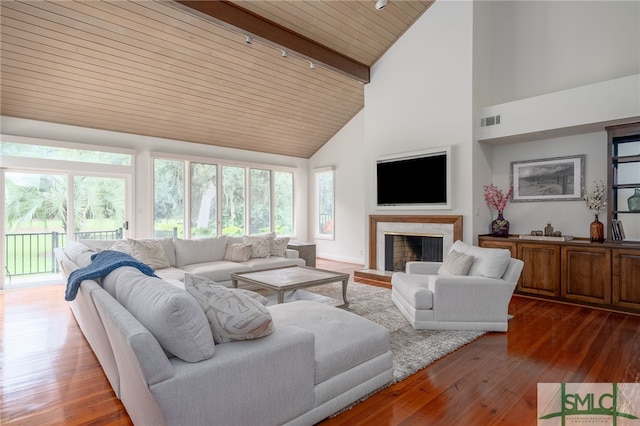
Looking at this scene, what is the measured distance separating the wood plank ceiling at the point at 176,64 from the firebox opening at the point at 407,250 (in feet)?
10.4

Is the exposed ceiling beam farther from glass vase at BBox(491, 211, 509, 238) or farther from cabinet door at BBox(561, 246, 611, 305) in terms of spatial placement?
cabinet door at BBox(561, 246, 611, 305)

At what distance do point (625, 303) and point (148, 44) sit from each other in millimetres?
6709

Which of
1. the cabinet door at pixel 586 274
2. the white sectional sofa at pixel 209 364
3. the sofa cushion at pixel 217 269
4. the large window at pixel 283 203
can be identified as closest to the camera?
the white sectional sofa at pixel 209 364

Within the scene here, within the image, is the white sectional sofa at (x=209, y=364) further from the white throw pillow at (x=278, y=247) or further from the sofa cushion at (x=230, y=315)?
the white throw pillow at (x=278, y=247)

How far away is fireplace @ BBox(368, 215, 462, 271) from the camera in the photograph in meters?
5.25

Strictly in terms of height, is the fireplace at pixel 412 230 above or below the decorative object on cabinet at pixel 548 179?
below

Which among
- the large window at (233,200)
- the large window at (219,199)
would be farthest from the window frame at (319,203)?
the large window at (233,200)

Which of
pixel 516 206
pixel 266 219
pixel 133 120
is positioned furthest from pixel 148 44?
pixel 516 206

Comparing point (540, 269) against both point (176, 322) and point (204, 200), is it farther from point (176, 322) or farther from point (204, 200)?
point (204, 200)

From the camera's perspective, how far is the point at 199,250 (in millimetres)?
5203

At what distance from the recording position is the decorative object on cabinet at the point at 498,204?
206 inches

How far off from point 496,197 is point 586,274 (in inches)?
61.8

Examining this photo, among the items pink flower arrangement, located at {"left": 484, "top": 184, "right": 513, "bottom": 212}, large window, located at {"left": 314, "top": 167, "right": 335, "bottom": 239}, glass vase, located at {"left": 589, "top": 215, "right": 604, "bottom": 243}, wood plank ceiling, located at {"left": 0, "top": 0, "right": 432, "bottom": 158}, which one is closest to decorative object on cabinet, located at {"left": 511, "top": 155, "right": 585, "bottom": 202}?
pink flower arrangement, located at {"left": 484, "top": 184, "right": 513, "bottom": 212}

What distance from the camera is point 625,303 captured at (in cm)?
396
